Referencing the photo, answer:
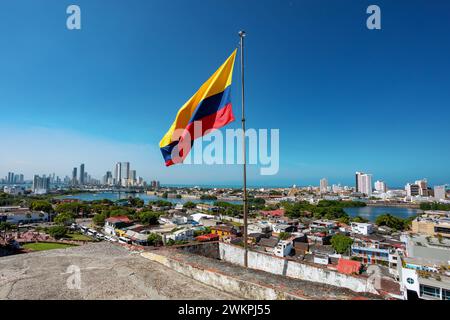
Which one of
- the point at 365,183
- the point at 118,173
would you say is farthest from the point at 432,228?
the point at 118,173

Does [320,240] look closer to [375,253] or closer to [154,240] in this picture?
[375,253]

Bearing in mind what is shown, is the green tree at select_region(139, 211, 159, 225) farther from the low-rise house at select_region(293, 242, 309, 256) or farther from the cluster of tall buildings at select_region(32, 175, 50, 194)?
the cluster of tall buildings at select_region(32, 175, 50, 194)

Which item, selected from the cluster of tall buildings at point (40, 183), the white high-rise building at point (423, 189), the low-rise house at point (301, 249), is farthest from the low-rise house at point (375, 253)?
the cluster of tall buildings at point (40, 183)

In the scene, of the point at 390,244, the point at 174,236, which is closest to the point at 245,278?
the point at 174,236
